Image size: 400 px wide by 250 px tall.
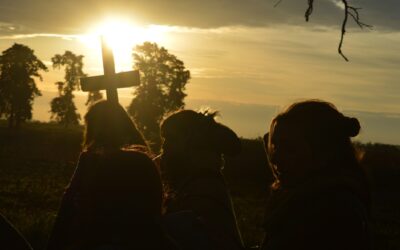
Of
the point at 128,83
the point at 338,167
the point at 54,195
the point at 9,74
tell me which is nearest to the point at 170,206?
the point at 338,167

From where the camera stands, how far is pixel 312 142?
3078 mm

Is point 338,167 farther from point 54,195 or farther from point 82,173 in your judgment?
point 54,195

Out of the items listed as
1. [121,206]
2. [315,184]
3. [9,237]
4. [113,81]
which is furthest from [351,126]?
[113,81]

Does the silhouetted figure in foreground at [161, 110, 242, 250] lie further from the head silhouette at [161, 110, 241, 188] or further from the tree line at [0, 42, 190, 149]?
the tree line at [0, 42, 190, 149]

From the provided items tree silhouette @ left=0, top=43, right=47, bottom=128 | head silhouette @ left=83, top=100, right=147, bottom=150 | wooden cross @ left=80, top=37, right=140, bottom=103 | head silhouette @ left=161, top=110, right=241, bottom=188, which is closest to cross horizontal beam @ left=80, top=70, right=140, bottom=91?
wooden cross @ left=80, top=37, right=140, bottom=103

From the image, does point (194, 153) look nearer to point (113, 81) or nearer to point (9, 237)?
point (9, 237)

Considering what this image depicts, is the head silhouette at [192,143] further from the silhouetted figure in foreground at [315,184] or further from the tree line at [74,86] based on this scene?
the tree line at [74,86]

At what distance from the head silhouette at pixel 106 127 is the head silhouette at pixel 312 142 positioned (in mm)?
2074

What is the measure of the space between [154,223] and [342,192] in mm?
912

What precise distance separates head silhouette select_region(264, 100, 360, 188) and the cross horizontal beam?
374 centimetres

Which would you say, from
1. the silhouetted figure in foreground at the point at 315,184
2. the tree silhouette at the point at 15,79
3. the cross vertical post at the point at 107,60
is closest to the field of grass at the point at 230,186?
the cross vertical post at the point at 107,60

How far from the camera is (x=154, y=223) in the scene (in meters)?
2.61

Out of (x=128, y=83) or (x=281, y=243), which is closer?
(x=281, y=243)

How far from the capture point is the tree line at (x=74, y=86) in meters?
60.5
